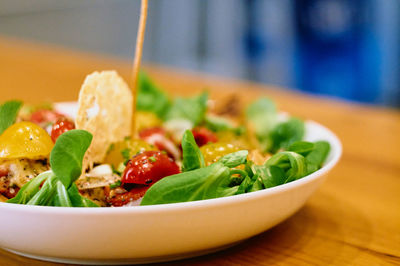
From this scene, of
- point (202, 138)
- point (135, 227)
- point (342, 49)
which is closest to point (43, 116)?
point (202, 138)

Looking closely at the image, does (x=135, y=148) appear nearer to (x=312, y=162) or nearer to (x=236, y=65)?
(x=312, y=162)

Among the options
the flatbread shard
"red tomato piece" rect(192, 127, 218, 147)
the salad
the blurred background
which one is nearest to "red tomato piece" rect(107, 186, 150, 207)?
the salad

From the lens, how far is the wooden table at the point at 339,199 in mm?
887

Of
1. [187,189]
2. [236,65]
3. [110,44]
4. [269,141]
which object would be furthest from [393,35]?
[187,189]

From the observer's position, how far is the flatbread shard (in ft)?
3.28

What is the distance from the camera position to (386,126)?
2137mm

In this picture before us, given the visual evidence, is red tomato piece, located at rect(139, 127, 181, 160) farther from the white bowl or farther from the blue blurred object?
the blue blurred object

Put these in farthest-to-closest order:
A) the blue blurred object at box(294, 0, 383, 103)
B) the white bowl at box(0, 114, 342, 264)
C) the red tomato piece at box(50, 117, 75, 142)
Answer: the blue blurred object at box(294, 0, 383, 103) < the red tomato piece at box(50, 117, 75, 142) < the white bowl at box(0, 114, 342, 264)

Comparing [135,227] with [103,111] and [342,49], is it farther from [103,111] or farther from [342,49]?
[342,49]

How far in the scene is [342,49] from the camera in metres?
4.84

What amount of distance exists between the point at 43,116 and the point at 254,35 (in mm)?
5278

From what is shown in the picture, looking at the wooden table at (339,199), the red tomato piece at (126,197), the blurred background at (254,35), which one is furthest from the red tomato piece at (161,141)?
the blurred background at (254,35)

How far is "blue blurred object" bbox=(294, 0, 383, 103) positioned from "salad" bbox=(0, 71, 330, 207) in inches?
147

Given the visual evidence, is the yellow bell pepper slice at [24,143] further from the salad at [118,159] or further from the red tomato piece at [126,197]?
the red tomato piece at [126,197]
